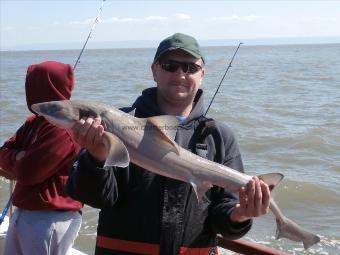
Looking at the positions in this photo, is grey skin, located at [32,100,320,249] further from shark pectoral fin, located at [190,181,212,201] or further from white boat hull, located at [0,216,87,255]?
white boat hull, located at [0,216,87,255]

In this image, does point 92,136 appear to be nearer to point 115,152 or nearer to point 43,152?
point 115,152

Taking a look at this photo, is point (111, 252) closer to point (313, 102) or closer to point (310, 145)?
point (310, 145)

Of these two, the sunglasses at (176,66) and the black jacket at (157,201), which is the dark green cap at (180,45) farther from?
the black jacket at (157,201)

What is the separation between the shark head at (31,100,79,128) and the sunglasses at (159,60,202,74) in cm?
69

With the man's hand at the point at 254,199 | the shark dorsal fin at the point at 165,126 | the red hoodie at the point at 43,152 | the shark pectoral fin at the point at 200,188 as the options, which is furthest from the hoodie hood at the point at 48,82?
the man's hand at the point at 254,199

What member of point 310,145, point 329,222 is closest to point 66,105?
point 329,222

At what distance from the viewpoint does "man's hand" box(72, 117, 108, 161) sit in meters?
2.93

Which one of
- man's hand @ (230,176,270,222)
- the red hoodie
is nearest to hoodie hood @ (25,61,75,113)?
Result: the red hoodie

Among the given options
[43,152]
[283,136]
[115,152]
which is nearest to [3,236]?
[43,152]

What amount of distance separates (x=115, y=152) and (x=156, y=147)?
0.33m

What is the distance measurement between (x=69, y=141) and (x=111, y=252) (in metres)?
1.28

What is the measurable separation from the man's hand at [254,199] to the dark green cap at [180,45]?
941 mm

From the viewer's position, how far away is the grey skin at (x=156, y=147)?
304 cm

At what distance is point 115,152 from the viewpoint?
114 inches
